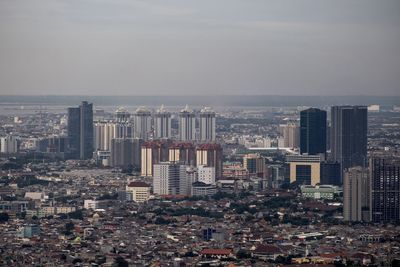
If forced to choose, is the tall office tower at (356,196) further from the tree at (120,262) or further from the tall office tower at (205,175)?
the tree at (120,262)

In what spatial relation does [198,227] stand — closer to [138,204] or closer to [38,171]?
[138,204]

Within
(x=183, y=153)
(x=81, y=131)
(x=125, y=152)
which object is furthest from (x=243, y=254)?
(x=81, y=131)

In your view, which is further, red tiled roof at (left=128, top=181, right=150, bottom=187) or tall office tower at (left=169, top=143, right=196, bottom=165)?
tall office tower at (left=169, top=143, right=196, bottom=165)

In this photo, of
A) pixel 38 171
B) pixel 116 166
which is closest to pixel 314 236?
pixel 38 171

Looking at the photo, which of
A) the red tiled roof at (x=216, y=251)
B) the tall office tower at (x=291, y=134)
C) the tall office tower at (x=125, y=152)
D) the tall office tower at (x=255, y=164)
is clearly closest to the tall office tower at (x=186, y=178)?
the tall office tower at (x=255, y=164)

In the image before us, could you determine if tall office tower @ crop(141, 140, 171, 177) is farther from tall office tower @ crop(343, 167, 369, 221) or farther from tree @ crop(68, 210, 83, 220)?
tree @ crop(68, 210, 83, 220)

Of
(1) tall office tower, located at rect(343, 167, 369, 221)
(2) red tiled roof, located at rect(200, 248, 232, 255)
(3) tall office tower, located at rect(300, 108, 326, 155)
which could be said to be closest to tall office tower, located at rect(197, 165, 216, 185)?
(3) tall office tower, located at rect(300, 108, 326, 155)
